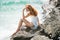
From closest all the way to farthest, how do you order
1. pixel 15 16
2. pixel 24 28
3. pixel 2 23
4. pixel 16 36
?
pixel 16 36, pixel 24 28, pixel 2 23, pixel 15 16

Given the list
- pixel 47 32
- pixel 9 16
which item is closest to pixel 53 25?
pixel 47 32

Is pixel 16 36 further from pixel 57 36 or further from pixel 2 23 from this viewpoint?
pixel 2 23

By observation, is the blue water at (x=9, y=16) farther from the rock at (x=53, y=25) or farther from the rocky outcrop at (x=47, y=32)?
the rock at (x=53, y=25)

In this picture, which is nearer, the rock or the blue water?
the rock

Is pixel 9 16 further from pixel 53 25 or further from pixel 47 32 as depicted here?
pixel 53 25

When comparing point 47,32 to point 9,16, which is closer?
point 47,32

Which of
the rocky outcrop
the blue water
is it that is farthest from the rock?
the blue water

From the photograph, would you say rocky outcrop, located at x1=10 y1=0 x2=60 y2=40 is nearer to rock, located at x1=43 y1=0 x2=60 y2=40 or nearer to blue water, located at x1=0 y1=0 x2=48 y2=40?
rock, located at x1=43 y1=0 x2=60 y2=40

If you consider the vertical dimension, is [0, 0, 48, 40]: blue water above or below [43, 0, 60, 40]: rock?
below

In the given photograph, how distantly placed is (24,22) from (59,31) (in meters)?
1.86

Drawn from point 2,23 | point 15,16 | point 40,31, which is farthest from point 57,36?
point 15,16

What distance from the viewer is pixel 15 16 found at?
42.1ft

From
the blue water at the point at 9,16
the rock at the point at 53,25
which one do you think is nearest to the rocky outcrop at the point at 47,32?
the rock at the point at 53,25

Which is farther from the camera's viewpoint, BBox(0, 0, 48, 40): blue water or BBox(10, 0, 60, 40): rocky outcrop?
BBox(0, 0, 48, 40): blue water
